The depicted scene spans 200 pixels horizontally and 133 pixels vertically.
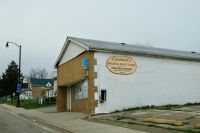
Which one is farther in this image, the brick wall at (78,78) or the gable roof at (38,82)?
the gable roof at (38,82)

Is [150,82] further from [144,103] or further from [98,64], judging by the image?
[98,64]

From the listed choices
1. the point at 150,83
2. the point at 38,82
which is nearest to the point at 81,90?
the point at 150,83

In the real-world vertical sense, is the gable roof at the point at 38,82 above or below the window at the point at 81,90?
above

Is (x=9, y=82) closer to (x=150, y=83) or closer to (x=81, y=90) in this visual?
(x=81, y=90)

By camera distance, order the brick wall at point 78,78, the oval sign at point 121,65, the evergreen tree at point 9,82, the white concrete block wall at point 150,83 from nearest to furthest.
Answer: the brick wall at point 78,78
the white concrete block wall at point 150,83
the oval sign at point 121,65
the evergreen tree at point 9,82

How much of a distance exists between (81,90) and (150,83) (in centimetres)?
525

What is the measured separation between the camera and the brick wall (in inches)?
688

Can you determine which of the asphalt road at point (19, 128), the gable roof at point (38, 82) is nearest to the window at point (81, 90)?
the asphalt road at point (19, 128)

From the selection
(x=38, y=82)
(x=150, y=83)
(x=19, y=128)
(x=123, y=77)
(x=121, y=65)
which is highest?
(x=38, y=82)

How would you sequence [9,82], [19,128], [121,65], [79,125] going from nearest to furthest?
1. [79,125]
2. [19,128]
3. [121,65]
4. [9,82]

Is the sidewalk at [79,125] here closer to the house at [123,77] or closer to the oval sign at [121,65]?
the house at [123,77]

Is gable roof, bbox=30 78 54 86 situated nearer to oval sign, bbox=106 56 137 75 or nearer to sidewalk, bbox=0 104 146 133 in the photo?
sidewalk, bbox=0 104 146 133

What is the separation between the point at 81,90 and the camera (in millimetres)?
20203

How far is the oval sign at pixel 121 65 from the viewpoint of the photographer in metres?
18.4
